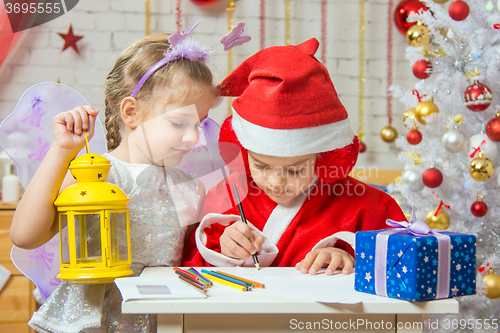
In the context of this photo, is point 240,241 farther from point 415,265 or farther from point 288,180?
point 415,265

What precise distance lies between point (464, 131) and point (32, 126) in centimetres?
142

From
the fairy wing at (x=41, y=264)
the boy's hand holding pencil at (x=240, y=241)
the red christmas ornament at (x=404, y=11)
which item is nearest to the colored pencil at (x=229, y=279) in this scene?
the boy's hand holding pencil at (x=240, y=241)

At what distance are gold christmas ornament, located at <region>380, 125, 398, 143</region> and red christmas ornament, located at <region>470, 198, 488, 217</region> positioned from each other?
820 millimetres

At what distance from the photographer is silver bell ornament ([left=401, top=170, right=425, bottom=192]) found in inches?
63.1

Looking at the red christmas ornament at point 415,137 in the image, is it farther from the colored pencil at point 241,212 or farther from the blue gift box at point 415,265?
the blue gift box at point 415,265

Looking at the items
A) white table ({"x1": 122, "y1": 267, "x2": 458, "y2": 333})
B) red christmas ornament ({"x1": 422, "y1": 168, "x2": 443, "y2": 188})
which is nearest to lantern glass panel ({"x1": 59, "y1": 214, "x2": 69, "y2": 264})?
white table ({"x1": 122, "y1": 267, "x2": 458, "y2": 333})

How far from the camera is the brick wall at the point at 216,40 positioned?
211cm

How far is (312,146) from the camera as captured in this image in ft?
2.68

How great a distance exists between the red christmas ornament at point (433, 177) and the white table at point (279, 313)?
102 centimetres

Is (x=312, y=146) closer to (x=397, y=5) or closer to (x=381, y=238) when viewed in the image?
(x=381, y=238)

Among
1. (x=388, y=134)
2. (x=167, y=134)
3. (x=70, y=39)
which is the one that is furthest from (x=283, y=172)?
(x=70, y=39)

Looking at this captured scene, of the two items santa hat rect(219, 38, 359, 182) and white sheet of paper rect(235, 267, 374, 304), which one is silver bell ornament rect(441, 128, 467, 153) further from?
white sheet of paper rect(235, 267, 374, 304)

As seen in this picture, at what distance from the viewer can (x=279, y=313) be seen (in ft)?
1.91

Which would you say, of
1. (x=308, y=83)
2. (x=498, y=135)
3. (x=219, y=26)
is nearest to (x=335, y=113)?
(x=308, y=83)
